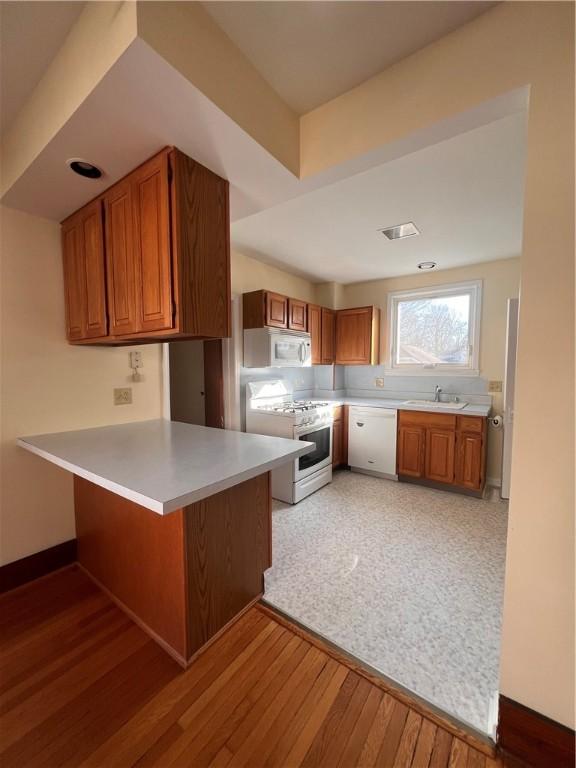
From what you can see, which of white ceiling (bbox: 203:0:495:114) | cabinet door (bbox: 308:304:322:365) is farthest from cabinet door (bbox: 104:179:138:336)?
cabinet door (bbox: 308:304:322:365)

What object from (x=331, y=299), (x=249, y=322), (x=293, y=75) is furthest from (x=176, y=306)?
(x=331, y=299)

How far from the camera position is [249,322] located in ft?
10.5

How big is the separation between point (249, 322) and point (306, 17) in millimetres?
2293

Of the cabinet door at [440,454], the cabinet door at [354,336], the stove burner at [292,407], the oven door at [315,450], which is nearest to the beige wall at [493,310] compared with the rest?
the cabinet door at [440,454]

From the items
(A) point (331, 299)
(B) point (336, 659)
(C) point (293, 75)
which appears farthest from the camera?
(A) point (331, 299)

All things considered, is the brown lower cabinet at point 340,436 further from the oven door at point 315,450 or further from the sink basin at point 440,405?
the sink basin at point 440,405

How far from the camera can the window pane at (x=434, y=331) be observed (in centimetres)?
358

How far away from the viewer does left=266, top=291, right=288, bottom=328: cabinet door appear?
10.1 ft

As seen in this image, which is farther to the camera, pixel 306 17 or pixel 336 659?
pixel 336 659

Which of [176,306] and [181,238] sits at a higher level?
[181,238]

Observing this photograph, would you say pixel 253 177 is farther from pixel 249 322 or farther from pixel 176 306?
pixel 249 322

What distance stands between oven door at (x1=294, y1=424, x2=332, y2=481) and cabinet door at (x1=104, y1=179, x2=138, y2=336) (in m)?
1.78

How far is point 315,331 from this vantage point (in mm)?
3781

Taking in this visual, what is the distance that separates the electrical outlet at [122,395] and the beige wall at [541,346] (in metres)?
2.22
